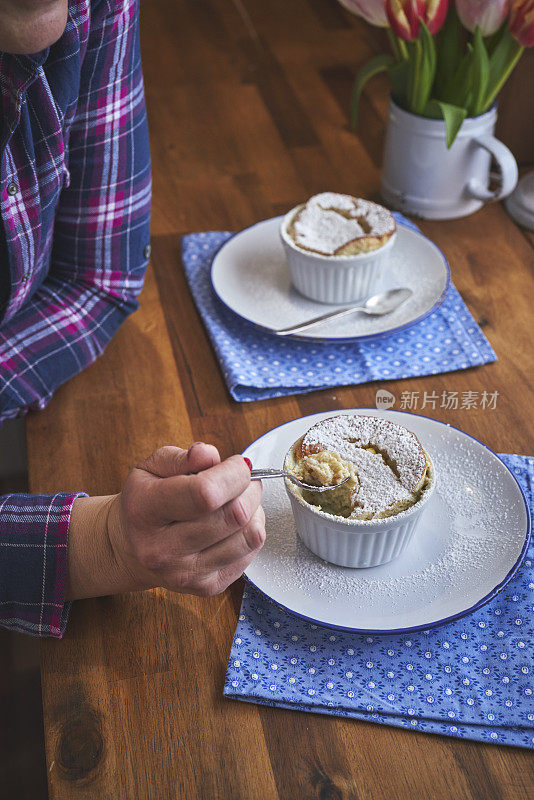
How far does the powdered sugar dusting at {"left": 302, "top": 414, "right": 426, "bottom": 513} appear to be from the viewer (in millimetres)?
775

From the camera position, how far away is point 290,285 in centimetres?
122

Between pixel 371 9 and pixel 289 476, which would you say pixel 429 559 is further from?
pixel 371 9

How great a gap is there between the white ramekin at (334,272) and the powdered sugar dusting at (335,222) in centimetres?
2

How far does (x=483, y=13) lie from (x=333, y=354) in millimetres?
570

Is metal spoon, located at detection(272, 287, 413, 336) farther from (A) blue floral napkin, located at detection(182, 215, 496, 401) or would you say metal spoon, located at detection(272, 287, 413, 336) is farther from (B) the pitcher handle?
(B) the pitcher handle

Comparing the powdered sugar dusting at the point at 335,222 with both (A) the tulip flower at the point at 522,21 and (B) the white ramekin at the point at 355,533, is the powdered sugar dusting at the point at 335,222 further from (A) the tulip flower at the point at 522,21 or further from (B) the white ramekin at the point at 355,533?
(B) the white ramekin at the point at 355,533

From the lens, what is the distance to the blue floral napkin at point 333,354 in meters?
1.05

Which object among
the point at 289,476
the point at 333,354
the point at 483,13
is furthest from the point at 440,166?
the point at 289,476

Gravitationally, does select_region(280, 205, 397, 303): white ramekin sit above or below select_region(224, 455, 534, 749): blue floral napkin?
above

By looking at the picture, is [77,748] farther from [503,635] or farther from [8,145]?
[8,145]

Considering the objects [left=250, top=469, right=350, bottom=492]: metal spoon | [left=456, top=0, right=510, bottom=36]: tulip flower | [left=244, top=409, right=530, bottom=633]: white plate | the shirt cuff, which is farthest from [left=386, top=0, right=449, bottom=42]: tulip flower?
the shirt cuff

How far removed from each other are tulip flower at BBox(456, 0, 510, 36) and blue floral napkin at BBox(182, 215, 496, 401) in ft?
1.36

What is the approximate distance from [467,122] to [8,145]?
73cm

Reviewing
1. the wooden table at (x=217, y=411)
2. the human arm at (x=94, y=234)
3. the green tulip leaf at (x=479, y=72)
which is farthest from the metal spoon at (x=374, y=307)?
the green tulip leaf at (x=479, y=72)
